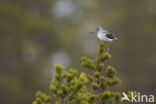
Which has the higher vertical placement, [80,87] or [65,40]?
[65,40]

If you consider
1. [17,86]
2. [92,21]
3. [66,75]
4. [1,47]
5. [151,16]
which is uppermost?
[92,21]

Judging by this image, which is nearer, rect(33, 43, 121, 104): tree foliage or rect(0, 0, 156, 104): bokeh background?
rect(33, 43, 121, 104): tree foliage

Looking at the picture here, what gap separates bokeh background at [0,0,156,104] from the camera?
15.2 m

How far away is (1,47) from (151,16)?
7133 mm

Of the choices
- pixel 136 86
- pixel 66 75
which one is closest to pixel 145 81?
pixel 136 86

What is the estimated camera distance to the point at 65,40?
17297 mm

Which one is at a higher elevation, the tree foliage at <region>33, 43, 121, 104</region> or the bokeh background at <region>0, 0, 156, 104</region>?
the bokeh background at <region>0, 0, 156, 104</region>

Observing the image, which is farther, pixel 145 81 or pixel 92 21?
pixel 92 21

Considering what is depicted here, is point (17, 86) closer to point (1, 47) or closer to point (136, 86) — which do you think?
point (1, 47)

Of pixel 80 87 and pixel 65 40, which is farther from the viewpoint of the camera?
pixel 65 40

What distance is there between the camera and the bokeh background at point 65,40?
15242 mm

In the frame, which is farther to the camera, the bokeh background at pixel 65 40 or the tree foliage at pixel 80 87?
the bokeh background at pixel 65 40

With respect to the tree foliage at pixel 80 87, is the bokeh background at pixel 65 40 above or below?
above

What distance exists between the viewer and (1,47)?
49.1 ft
